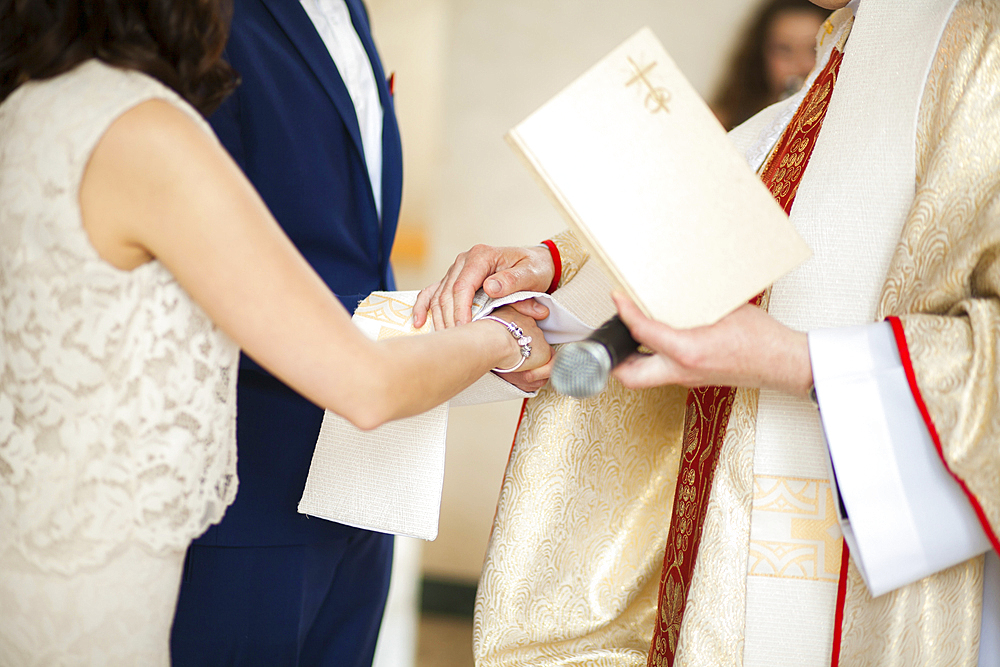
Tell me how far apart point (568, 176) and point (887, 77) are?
0.68 metres

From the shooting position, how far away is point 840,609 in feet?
3.98

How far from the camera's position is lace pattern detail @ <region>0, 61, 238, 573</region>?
0.95 m

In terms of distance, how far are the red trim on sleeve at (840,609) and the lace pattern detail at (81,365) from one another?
0.97m

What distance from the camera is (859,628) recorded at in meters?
1.22

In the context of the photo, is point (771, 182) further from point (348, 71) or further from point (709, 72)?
point (709, 72)

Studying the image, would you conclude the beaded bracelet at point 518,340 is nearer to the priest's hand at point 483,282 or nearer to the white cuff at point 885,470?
the priest's hand at point 483,282

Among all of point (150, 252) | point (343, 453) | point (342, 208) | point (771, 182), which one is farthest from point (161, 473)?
point (771, 182)

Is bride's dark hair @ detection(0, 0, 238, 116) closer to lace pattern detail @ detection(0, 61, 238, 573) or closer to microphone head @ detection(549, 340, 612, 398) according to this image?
lace pattern detail @ detection(0, 61, 238, 573)

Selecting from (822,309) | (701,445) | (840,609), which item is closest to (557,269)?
(701,445)

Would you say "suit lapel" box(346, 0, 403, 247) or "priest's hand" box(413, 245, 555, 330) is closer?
"priest's hand" box(413, 245, 555, 330)

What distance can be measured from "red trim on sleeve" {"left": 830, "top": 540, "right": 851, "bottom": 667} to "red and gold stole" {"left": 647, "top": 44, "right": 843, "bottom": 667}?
0.23 meters

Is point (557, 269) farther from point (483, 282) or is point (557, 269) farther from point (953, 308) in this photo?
point (953, 308)

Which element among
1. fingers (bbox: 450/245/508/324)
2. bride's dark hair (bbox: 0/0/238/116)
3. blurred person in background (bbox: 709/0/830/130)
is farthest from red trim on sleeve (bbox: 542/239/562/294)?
blurred person in background (bbox: 709/0/830/130)

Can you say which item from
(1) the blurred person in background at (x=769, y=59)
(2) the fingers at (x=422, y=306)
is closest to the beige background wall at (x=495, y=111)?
(1) the blurred person in background at (x=769, y=59)
